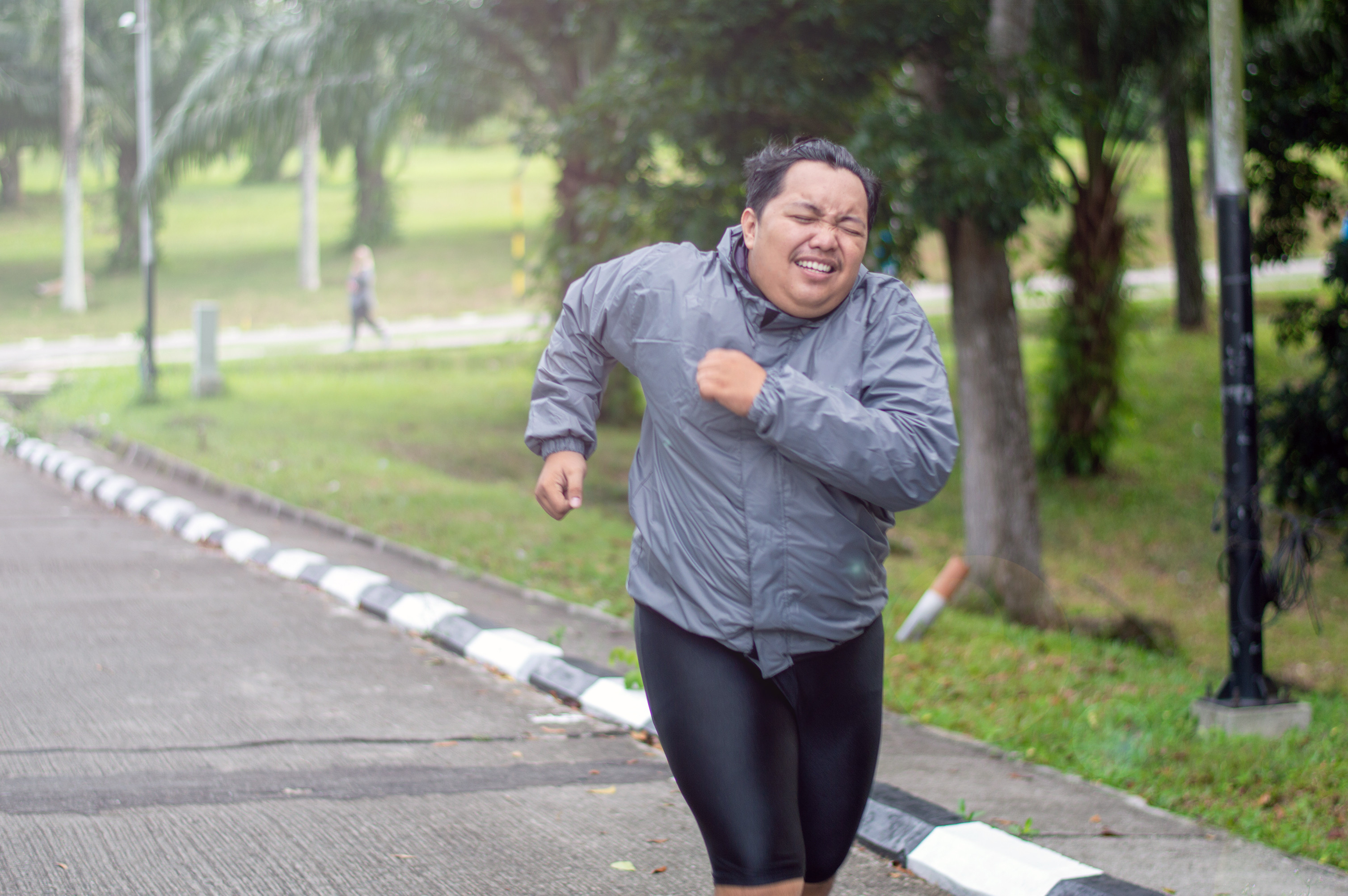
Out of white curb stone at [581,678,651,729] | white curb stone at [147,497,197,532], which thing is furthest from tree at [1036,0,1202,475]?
white curb stone at [581,678,651,729]

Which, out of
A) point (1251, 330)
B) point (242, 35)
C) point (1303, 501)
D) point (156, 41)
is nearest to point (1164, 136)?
point (1303, 501)

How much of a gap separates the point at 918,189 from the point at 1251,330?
10.4 feet

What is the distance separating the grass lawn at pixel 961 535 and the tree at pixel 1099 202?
649 mm

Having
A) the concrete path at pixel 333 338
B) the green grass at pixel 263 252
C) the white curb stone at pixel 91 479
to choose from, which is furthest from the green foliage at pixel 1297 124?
the white curb stone at pixel 91 479

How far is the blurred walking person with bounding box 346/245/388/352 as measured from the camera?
904 inches

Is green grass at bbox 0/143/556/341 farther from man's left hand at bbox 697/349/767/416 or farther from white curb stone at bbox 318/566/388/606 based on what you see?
man's left hand at bbox 697/349/767/416

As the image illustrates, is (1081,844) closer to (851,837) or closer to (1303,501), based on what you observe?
(851,837)

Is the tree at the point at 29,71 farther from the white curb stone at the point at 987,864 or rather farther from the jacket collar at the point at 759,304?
the jacket collar at the point at 759,304

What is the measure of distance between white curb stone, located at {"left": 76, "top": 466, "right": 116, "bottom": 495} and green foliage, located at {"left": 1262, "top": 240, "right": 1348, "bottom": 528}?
9.59 meters

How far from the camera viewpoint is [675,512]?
268 cm

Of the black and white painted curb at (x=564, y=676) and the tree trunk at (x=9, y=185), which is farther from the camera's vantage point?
the tree trunk at (x=9, y=185)

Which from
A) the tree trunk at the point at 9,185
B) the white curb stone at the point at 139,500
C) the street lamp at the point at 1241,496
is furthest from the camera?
the tree trunk at the point at 9,185

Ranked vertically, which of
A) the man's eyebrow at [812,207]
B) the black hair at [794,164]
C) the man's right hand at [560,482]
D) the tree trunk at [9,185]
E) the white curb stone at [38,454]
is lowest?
the white curb stone at [38,454]

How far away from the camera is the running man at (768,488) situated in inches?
100
